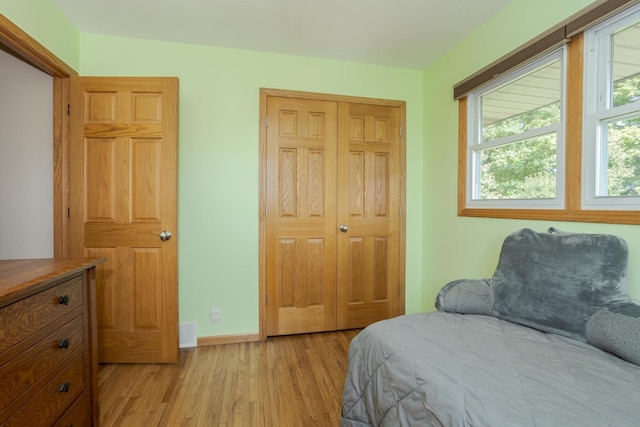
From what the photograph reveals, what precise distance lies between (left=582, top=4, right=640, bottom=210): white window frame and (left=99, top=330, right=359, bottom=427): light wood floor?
1785 mm

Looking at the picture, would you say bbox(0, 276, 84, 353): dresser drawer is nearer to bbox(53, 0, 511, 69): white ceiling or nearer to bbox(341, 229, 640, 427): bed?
bbox(341, 229, 640, 427): bed

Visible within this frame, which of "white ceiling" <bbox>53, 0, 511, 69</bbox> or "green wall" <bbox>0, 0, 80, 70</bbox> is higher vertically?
"white ceiling" <bbox>53, 0, 511, 69</bbox>

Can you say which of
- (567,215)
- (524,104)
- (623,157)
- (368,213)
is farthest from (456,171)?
(623,157)

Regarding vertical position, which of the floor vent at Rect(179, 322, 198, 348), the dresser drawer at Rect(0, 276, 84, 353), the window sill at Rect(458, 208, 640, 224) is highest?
the window sill at Rect(458, 208, 640, 224)

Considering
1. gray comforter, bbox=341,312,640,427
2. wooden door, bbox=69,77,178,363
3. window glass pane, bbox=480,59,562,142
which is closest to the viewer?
gray comforter, bbox=341,312,640,427

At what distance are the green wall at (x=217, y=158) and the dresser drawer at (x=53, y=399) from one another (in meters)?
1.06

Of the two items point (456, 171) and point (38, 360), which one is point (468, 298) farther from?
point (38, 360)

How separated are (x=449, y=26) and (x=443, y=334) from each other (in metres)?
2.14

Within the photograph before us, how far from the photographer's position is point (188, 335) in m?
2.29

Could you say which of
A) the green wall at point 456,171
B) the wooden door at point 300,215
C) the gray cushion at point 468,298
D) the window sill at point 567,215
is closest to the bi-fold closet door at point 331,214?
the wooden door at point 300,215

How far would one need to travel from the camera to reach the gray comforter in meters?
0.79

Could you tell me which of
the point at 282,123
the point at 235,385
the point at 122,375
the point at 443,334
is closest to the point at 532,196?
the point at 443,334

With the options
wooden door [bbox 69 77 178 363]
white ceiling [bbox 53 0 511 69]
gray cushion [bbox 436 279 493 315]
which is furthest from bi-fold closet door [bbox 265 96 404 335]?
gray cushion [bbox 436 279 493 315]

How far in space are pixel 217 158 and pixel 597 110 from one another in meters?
2.44
